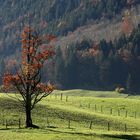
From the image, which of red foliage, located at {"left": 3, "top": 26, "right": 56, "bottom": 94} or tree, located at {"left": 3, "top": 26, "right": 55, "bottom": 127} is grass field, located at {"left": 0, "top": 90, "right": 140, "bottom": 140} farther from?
red foliage, located at {"left": 3, "top": 26, "right": 56, "bottom": 94}

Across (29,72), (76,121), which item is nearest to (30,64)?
(29,72)

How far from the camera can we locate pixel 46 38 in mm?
75000

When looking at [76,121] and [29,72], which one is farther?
[76,121]

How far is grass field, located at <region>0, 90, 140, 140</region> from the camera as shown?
6462 centimetres

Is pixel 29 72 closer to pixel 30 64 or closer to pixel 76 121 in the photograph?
pixel 30 64

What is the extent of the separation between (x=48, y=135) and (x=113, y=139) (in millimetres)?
8649

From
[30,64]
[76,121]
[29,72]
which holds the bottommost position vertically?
[76,121]

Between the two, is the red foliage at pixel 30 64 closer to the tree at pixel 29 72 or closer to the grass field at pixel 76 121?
the tree at pixel 29 72

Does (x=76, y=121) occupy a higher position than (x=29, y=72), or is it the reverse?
(x=29, y=72)

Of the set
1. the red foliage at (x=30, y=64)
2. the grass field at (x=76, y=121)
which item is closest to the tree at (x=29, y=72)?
the red foliage at (x=30, y=64)

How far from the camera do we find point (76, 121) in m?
91.4

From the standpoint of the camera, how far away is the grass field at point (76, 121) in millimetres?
64625

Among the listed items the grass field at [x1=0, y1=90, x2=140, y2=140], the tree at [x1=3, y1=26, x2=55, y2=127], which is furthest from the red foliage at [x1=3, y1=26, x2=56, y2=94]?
the grass field at [x1=0, y1=90, x2=140, y2=140]

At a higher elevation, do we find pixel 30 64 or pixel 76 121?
pixel 30 64
